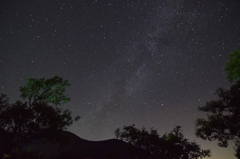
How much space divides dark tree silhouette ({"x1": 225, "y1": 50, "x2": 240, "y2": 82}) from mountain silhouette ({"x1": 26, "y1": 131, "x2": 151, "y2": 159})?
18.5 meters

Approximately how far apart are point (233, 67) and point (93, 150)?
32.3 meters

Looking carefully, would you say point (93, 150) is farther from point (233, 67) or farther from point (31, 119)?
point (233, 67)

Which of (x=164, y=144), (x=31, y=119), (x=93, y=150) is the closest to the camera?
(x=31, y=119)

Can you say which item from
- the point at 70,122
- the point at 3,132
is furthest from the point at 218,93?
the point at 3,132

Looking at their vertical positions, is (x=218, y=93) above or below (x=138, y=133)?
above

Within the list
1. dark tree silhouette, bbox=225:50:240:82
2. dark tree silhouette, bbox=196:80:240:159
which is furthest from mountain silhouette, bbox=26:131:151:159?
dark tree silhouette, bbox=225:50:240:82

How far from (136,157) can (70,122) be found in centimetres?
1833

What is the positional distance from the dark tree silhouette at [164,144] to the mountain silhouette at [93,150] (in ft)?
5.91

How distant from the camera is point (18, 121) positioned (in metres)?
11.1

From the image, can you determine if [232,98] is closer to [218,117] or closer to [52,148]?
[218,117]

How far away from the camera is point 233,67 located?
1395 centimetres

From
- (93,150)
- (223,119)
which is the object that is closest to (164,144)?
(223,119)

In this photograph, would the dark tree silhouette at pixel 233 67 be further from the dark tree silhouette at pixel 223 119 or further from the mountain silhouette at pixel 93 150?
the mountain silhouette at pixel 93 150

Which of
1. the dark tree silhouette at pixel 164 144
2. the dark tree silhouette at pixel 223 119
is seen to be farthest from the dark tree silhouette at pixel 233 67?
the dark tree silhouette at pixel 164 144
